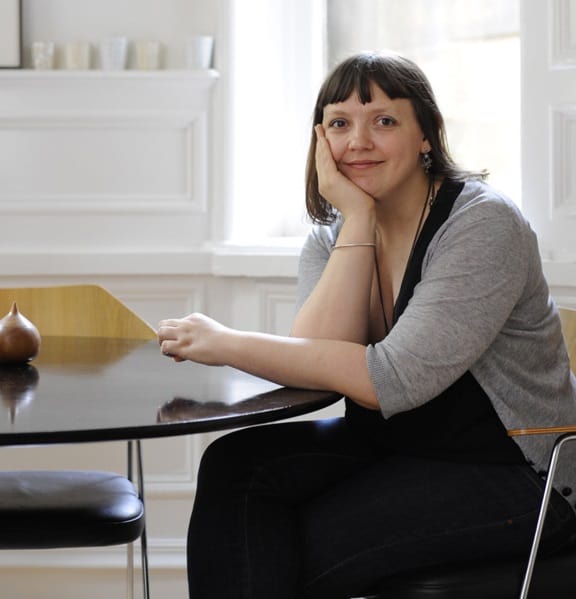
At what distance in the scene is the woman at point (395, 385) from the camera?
1636mm

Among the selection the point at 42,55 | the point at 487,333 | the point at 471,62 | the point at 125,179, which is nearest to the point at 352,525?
the point at 487,333

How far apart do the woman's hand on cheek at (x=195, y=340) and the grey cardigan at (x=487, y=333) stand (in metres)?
0.24

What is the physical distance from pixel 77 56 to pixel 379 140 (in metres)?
1.48

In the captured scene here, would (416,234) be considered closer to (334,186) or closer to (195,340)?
(334,186)

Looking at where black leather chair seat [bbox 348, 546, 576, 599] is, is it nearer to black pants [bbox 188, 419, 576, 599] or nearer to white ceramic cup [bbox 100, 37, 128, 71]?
black pants [bbox 188, 419, 576, 599]

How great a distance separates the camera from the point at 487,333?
1.67 metres

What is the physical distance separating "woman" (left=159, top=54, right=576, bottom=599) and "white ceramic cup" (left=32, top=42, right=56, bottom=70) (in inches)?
54.7

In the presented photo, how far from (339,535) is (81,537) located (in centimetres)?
59

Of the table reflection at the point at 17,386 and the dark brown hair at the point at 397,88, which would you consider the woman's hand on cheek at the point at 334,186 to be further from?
the table reflection at the point at 17,386

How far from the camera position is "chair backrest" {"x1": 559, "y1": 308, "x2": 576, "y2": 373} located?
2018mm

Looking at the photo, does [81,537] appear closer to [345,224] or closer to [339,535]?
[339,535]

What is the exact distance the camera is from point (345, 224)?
1926mm

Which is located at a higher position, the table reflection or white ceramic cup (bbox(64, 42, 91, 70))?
white ceramic cup (bbox(64, 42, 91, 70))

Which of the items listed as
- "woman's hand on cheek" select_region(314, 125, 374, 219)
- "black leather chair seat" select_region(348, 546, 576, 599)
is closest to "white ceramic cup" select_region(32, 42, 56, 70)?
"woman's hand on cheek" select_region(314, 125, 374, 219)
